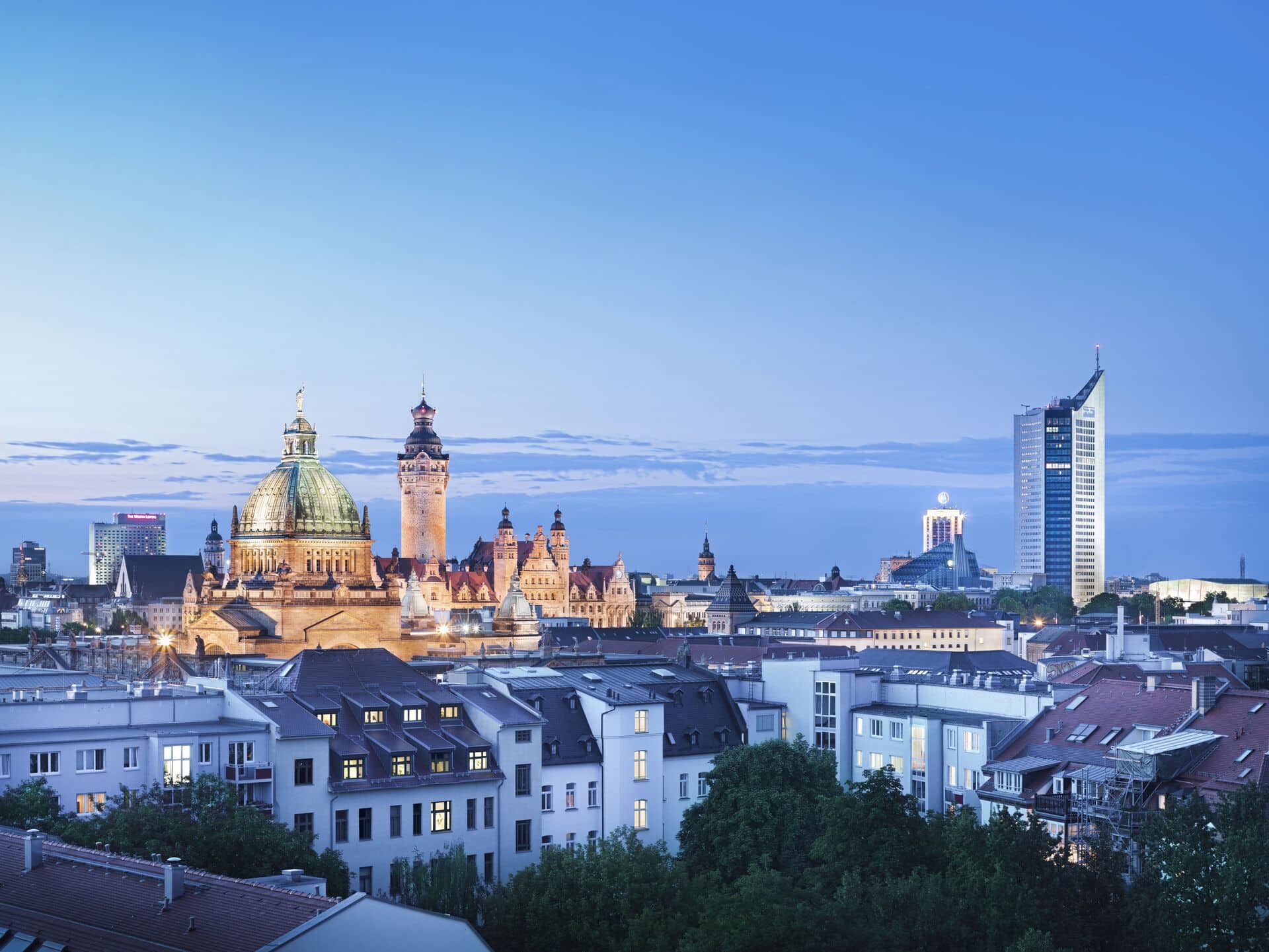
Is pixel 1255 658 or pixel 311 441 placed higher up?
pixel 311 441

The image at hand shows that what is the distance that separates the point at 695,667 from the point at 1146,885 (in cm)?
4569

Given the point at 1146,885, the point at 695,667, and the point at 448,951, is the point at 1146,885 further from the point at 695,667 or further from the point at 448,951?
the point at 695,667

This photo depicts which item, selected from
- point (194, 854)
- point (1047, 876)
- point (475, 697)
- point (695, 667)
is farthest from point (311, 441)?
point (1047, 876)

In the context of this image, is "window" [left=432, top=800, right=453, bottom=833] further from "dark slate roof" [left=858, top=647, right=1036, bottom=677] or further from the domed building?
the domed building

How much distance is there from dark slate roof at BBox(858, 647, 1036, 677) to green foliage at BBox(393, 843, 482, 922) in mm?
67338

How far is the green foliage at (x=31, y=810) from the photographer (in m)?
60.5

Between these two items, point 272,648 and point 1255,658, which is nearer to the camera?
point 1255,658

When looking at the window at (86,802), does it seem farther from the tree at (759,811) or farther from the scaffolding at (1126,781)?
the scaffolding at (1126,781)

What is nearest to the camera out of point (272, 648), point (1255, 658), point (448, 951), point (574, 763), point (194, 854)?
point (448, 951)

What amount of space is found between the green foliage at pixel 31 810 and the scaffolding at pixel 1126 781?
34992 mm

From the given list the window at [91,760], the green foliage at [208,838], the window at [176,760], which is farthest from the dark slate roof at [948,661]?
the green foliage at [208,838]

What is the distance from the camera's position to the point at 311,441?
177250 mm

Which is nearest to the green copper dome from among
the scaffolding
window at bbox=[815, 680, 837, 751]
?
window at bbox=[815, 680, 837, 751]

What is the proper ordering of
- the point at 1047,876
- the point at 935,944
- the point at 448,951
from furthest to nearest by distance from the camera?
1. the point at 1047,876
2. the point at 935,944
3. the point at 448,951
